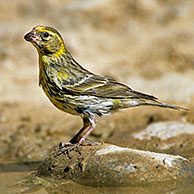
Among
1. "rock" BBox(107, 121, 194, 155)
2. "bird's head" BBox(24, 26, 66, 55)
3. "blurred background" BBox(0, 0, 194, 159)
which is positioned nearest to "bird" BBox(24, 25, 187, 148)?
"bird's head" BBox(24, 26, 66, 55)

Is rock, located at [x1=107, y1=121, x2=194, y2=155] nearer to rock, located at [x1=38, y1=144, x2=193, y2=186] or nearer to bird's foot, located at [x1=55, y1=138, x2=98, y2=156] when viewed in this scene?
rock, located at [x1=38, y1=144, x2=193, y2=186]

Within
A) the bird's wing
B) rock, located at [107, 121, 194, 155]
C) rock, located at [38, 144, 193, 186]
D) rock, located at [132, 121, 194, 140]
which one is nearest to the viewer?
rock, located at [38, 144, 193, 186]

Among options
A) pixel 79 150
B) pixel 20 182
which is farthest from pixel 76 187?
pixel 20 182

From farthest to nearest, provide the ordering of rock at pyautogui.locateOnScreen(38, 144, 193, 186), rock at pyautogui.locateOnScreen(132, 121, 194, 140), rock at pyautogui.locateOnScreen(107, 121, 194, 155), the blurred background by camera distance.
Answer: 1. the blurred background
2. rock at pyautogui.locateOnScreen(132, 121, 194, 140)
3. rock at pyautogui.locateOnScreen(107, 121, 194, 155)
4. rock at pyautogui.locateOnScreen(38, 144, 193, 186)

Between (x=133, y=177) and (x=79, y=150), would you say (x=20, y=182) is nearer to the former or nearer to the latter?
(x=79, y=150)

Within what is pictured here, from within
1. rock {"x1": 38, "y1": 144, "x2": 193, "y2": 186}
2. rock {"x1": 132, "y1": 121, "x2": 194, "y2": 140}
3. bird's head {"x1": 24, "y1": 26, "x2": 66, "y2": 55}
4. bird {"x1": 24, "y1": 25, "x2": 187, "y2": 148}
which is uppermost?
bird's head {"x1": 24, "y1": 26, "x2": 66, "y2": 55}

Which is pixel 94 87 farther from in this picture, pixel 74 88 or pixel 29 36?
pixel 29 36

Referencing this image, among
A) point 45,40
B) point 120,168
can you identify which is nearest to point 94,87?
point 45,40

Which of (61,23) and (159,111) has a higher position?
(61,23)
